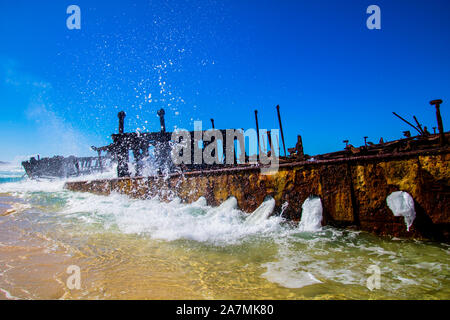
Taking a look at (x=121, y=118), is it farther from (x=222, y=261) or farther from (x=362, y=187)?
(x=362, y=187)

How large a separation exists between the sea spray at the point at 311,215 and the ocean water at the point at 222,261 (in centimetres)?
2

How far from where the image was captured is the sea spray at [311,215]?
3682 millimetres

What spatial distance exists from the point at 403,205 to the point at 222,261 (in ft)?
8.22

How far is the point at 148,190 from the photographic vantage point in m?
8.05

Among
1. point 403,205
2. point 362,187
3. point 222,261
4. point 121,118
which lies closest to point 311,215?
point 362,187

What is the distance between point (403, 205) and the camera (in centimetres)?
305

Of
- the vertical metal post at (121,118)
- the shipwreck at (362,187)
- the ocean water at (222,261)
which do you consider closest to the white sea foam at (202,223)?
the ocean water at (222,261)

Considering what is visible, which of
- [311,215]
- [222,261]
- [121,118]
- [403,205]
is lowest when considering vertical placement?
[222,261]

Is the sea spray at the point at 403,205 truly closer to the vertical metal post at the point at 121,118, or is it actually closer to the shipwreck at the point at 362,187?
the shipwreck at the point at 362,187

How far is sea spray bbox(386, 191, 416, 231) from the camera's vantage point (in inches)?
118
